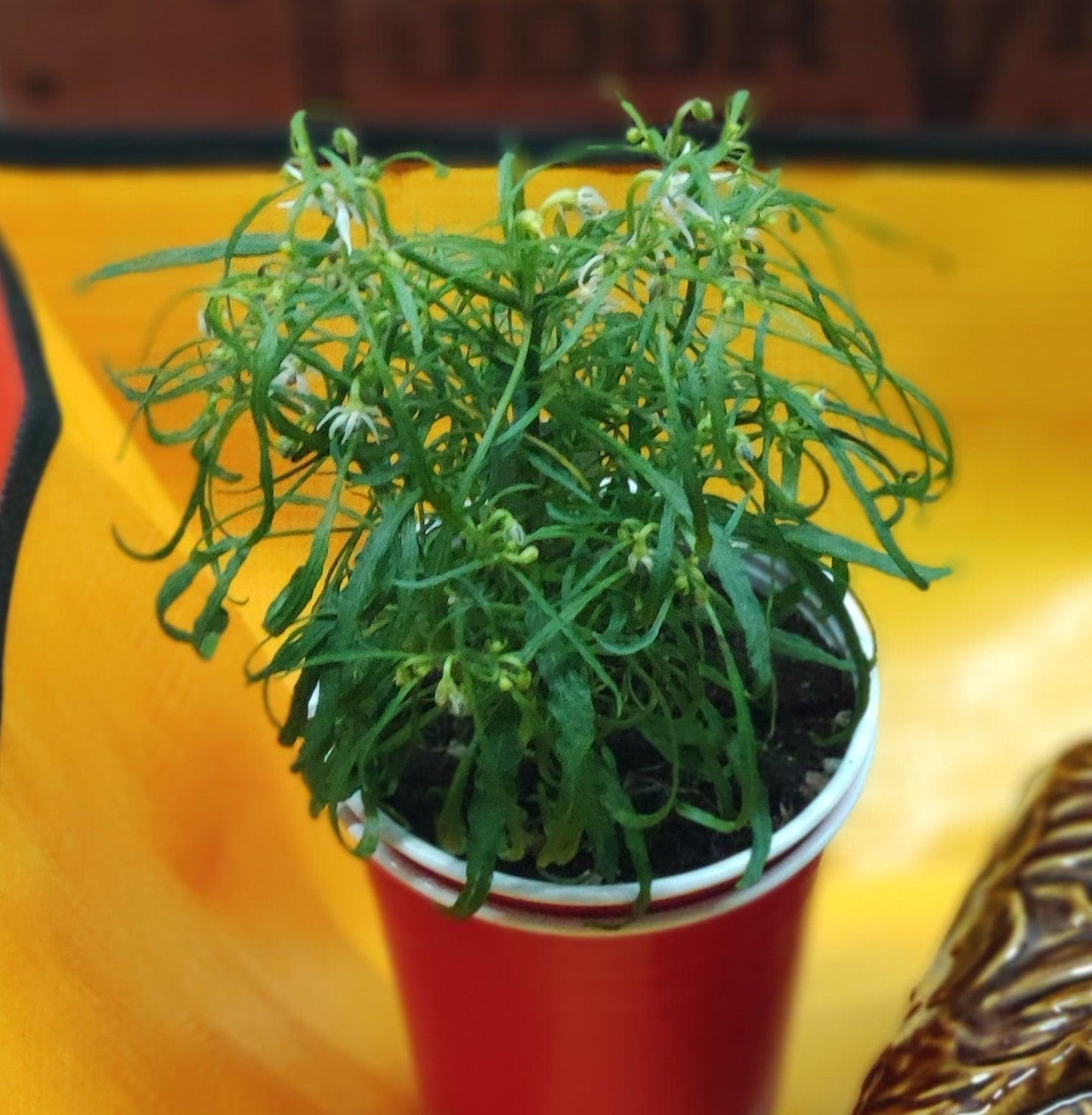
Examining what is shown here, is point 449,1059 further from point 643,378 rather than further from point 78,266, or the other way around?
point 78,266

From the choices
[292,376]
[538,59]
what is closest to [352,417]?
[292,376]

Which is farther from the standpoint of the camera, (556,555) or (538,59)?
(538,59)

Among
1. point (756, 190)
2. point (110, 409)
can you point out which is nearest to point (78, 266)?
point (110, 409)

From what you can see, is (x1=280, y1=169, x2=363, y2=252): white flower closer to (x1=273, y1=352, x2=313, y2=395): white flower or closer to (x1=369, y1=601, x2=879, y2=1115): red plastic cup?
(x1=273, y1=352, x2=313, y2=395): white flower

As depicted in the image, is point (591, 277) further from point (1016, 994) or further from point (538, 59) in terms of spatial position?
point (538, 59)

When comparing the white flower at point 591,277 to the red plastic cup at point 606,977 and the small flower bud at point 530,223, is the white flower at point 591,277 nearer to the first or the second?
the small flower bud at point 530,223

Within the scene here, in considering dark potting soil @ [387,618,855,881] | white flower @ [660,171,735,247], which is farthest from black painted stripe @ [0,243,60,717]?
white flower @ [660,171,735,247]

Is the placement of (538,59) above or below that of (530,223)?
above

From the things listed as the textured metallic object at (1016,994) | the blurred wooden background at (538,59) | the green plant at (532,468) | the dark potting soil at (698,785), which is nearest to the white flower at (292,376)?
the green plant at (532,468)
